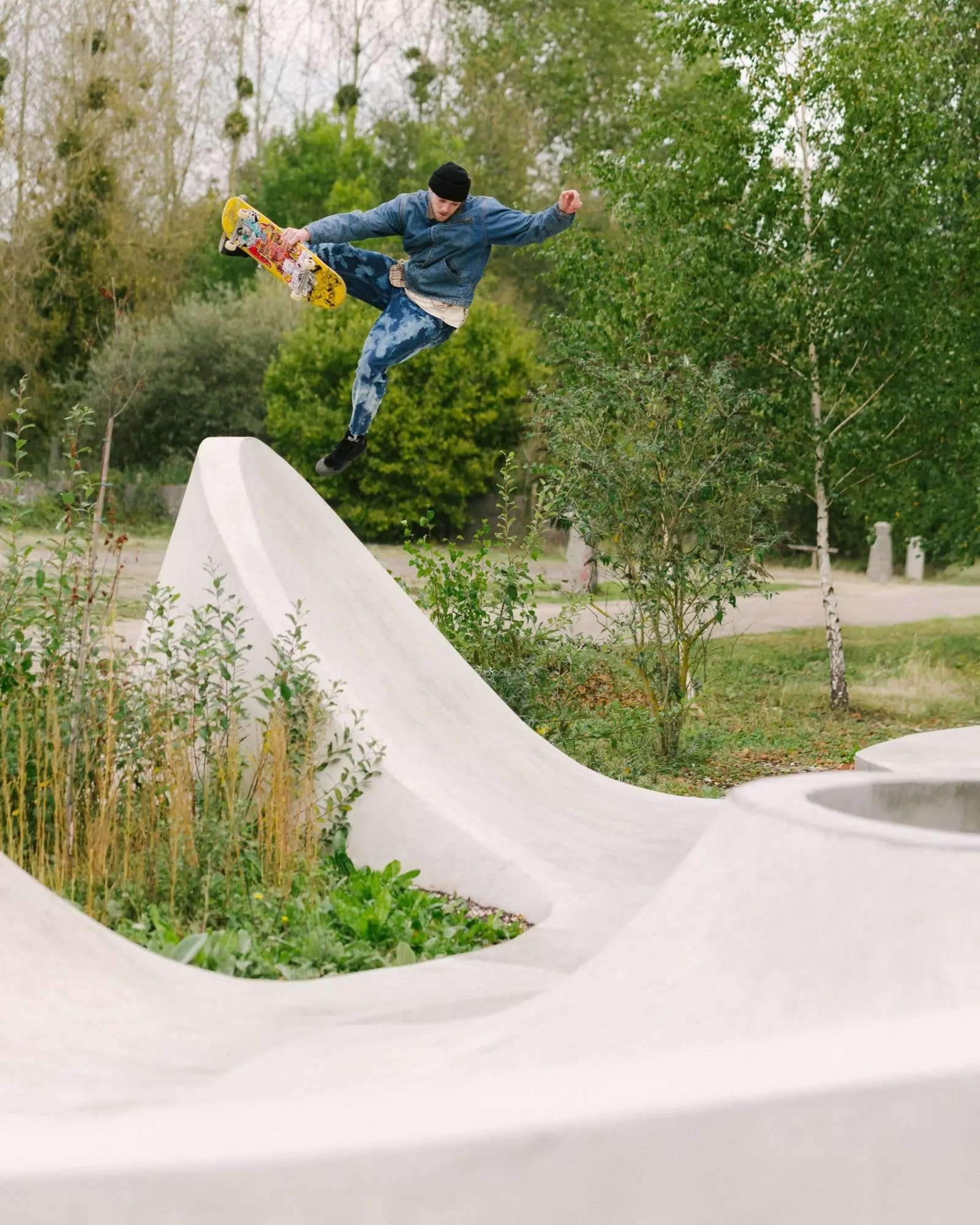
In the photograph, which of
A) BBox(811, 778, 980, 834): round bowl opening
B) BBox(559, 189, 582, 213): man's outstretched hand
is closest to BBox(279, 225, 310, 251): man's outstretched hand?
BBox(559, 189, 582, 213): man's outstretched hand

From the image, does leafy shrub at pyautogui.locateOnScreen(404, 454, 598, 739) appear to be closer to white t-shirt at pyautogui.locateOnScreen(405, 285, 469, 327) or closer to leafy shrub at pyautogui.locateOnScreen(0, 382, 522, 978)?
white t-shirt at pyautogui.locateOnScreen(405, 285, 469, 327)

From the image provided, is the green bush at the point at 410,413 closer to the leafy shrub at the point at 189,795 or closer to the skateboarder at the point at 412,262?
the skateboarder at the point at 412,262

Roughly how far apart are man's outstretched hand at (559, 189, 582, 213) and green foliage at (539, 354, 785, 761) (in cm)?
302

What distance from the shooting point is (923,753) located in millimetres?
5520

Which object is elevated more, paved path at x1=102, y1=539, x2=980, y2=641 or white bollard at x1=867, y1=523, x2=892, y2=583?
white bollard at x1=867, y1=523, x2=892, y2=583

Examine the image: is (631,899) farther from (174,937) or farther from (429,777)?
(174,937)

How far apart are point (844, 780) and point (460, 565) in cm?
524

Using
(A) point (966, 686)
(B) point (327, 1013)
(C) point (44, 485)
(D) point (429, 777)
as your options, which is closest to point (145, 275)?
(C) point (44, 485)

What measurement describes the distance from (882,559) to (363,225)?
737 inches

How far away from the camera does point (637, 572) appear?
30.9 ft

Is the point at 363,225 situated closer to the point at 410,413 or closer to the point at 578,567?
the point at 578,567

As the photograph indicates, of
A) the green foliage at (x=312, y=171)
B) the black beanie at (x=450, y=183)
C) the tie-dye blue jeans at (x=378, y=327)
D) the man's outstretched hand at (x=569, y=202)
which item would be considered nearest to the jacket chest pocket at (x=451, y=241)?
the black beanie at (x=450, y=183)

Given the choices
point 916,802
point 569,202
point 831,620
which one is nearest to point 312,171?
point 831,620

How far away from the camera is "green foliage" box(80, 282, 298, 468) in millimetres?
22953
